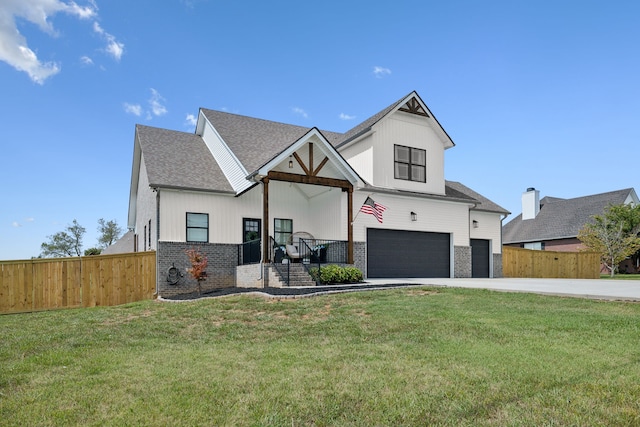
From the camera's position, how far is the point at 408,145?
20328 millimetres

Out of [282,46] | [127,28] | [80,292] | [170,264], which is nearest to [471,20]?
[282,46]

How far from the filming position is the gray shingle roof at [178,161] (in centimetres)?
1700

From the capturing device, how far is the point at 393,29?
14.4m

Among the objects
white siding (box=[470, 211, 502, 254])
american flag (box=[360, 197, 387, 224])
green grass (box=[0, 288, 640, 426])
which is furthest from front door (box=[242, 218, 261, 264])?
white siding (box=[470, 211, 502, 254])

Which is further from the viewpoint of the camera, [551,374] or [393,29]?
[393,29]

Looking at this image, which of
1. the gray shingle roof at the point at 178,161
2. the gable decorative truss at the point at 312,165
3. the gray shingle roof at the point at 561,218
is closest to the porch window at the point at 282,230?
the gray shingle roof at the point at 178,161

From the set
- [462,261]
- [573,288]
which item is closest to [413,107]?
[462,261]

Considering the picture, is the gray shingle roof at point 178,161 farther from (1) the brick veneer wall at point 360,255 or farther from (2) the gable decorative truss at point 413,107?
(2) the gable decorative truss at point 413,107

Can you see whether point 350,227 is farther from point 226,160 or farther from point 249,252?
point 226,160

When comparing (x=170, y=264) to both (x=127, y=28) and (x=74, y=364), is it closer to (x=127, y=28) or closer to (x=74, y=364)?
(x=127, y=28)

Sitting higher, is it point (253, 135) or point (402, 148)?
point (253, 135)

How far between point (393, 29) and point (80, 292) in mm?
13799

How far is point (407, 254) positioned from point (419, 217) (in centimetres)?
178

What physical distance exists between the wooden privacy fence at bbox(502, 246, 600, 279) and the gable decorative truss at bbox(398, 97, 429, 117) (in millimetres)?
9136
